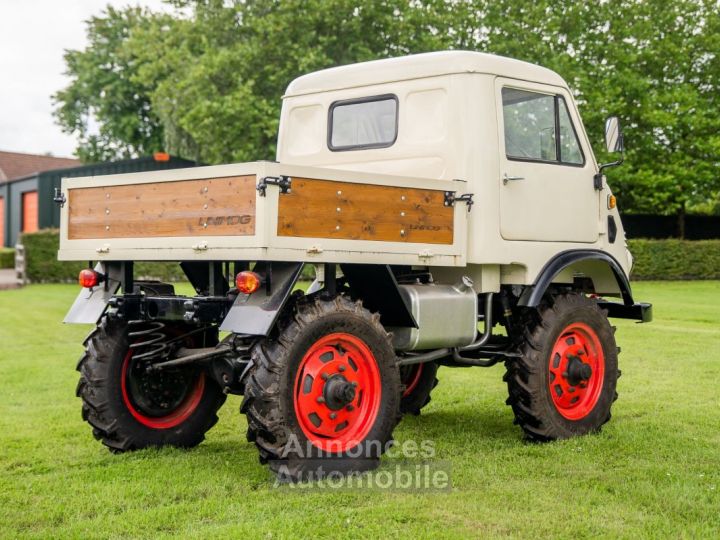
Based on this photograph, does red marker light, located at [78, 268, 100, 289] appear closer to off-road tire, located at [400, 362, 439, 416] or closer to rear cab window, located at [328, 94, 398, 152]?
rear cab window, located at [328, 94, 398, 152]

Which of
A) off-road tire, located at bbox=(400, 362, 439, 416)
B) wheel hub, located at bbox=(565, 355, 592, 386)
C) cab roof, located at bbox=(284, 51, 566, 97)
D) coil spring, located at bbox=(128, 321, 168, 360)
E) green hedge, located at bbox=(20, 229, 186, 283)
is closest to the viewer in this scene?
coil spring, located at bbox=(128, 321, 168, 360)

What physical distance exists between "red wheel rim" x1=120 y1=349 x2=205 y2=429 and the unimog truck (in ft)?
0.04

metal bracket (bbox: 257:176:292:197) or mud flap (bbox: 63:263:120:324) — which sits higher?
metal bracket (bbox: 257:176:292:197)

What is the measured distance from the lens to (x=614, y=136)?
6824mm

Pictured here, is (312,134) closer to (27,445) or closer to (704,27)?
(27,445)

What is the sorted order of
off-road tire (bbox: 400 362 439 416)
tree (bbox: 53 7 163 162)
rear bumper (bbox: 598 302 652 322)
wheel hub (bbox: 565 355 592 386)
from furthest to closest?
1. tree (bbox: 53 7 163 162)
2. off-road tire (bbox: 400 362 439 416)
3. rear bumper (bbox: 598 302 652 322)
4. wheel hub (bbox: 565 355 592 386)

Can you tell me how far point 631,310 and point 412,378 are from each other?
6.17 ft

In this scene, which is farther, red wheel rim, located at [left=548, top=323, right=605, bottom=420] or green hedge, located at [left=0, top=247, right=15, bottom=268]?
green hedge, located at [left=0, top=247, right=15, bottom=268]

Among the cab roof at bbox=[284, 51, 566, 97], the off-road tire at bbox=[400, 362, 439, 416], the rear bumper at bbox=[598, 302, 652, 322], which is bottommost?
the off-road tire at bbox=[400, 362, 439, 416]

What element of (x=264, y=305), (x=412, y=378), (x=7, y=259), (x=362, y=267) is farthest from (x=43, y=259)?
(x=264, y=305)

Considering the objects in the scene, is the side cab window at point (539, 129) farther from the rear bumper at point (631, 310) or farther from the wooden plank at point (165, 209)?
the wooden plank at point (165, 209)

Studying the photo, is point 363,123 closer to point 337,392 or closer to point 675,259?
point 337,392

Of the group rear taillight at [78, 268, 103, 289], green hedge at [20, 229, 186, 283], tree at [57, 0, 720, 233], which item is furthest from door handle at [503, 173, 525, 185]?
tree at [57, 0, 720, 233]

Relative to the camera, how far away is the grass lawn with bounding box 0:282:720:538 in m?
4.64
